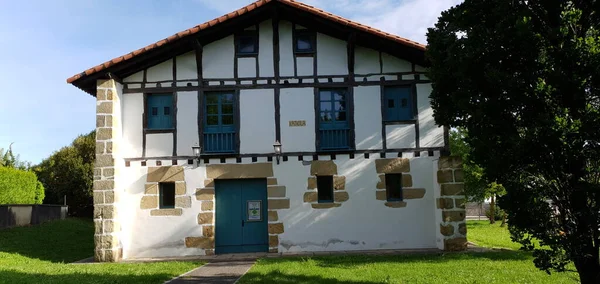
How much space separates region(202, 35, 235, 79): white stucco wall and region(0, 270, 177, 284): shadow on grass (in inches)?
201

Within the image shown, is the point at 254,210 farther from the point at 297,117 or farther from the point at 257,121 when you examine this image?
the point at 297,117

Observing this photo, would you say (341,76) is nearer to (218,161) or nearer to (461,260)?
(218,161)

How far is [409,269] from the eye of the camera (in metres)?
7.68

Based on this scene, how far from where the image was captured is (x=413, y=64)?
35.9 ft

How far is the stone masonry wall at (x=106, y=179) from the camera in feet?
33.0

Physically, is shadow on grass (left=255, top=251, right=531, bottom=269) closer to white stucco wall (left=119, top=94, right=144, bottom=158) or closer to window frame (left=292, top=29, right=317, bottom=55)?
white stucco wall (left=119, top=94, right=144, bottom=158)

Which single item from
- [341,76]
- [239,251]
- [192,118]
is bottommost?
[239,251]

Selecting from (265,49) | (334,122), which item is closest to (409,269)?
(334,122)

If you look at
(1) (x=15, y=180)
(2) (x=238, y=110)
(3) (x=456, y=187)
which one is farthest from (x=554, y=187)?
(1) (x=15, y=180)

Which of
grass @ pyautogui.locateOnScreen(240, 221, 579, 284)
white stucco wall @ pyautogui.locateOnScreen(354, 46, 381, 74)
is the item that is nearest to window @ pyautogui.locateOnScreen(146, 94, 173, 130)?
grass @ pyautogui.locateOnScreen(240, 221, 579, 284)

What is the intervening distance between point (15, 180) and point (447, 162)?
46.8 feet

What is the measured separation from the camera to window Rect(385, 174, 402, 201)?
35.4 ft

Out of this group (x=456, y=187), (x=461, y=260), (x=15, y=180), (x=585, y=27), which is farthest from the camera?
(x=15, y=180)

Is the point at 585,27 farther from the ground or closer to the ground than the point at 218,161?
farther from the ground
